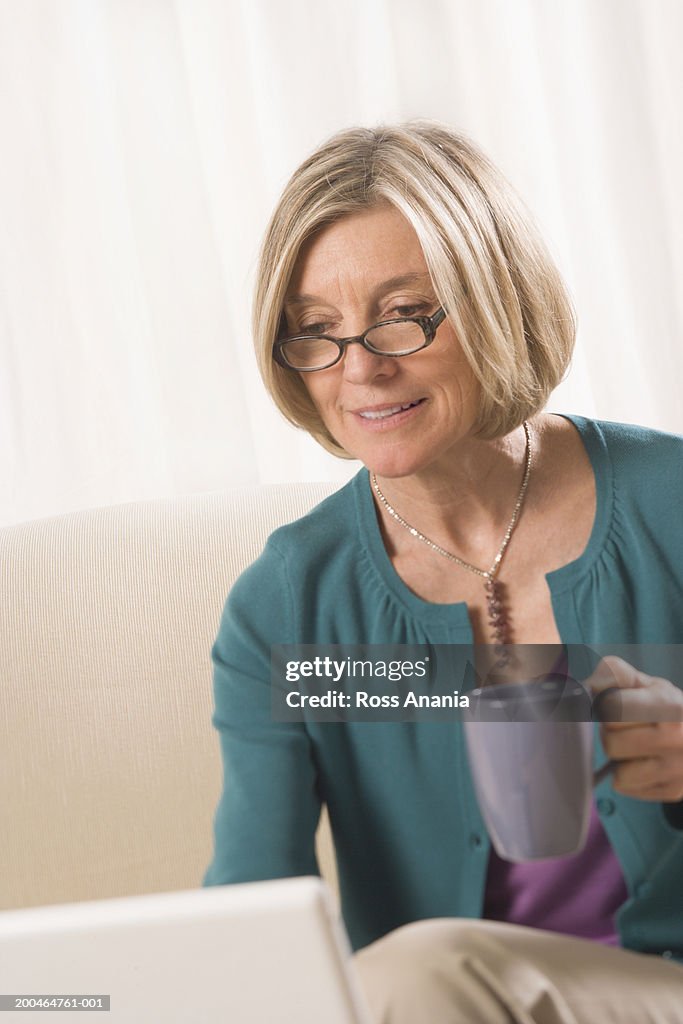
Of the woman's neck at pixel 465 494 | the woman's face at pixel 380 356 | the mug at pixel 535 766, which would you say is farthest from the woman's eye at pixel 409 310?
the mug at pixel 535 766

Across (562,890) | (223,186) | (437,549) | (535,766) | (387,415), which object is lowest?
(562,890)

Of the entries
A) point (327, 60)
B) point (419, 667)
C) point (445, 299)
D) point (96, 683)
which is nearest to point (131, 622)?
point (96, 683)

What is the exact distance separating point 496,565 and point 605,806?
7.0 inches

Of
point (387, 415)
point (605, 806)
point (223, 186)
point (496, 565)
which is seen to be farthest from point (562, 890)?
point (223, 186)

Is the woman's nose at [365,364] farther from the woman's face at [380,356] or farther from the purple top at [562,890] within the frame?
the purple top at [562,890]

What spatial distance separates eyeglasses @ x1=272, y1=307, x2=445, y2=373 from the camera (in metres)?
0.75

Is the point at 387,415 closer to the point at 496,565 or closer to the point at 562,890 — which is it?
the point at 496,565

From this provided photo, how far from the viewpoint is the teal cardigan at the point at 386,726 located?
0.77 metres

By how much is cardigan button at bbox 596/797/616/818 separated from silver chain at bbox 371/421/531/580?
0.55 ft

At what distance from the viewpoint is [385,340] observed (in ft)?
2.45

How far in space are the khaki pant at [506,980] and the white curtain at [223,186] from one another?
0.56 metres

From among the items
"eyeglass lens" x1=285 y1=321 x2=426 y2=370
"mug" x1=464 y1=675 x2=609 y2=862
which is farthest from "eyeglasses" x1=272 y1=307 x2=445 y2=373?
"mug" x1=464 y1=675 x2=609 y2=862

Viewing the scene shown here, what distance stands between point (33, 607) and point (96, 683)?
0.09m

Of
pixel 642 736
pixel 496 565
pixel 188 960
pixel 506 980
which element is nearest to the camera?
pixel 188 960
